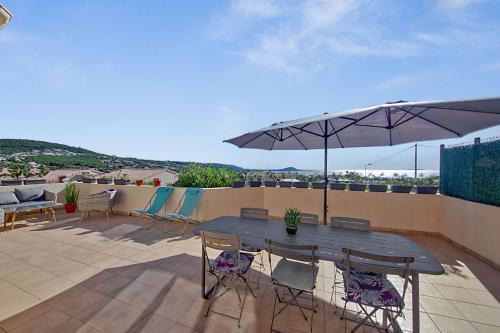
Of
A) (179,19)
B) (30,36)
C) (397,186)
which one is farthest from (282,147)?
(30,36)

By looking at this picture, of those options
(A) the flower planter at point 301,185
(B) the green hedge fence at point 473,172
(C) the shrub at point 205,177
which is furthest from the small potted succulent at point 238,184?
(B) the green hedge fence at point 473,172

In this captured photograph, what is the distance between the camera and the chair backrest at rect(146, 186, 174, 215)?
554 centimetres

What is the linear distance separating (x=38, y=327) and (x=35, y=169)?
30.3ft

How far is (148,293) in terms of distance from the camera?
2650 mm

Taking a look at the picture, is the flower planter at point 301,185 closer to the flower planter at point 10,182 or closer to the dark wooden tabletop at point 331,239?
the dark wooden tabletop at point 331,239

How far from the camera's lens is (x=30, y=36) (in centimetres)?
540

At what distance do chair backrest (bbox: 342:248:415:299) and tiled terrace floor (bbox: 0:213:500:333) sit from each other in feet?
2.71

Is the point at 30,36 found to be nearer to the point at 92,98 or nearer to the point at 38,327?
the point at 92,98

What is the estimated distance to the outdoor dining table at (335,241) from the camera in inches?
68.7

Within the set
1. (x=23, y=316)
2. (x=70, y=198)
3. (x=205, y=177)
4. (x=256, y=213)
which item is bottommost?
(x=23, y=316)

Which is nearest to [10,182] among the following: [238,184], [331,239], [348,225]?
[238,184]

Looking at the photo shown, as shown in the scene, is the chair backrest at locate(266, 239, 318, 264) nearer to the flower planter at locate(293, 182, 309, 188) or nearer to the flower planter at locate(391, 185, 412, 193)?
the flower planter at locate(293, 182, 309, 188)

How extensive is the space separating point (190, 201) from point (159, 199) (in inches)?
40.9

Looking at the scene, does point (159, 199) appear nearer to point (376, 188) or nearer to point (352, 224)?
point (352, 224)
